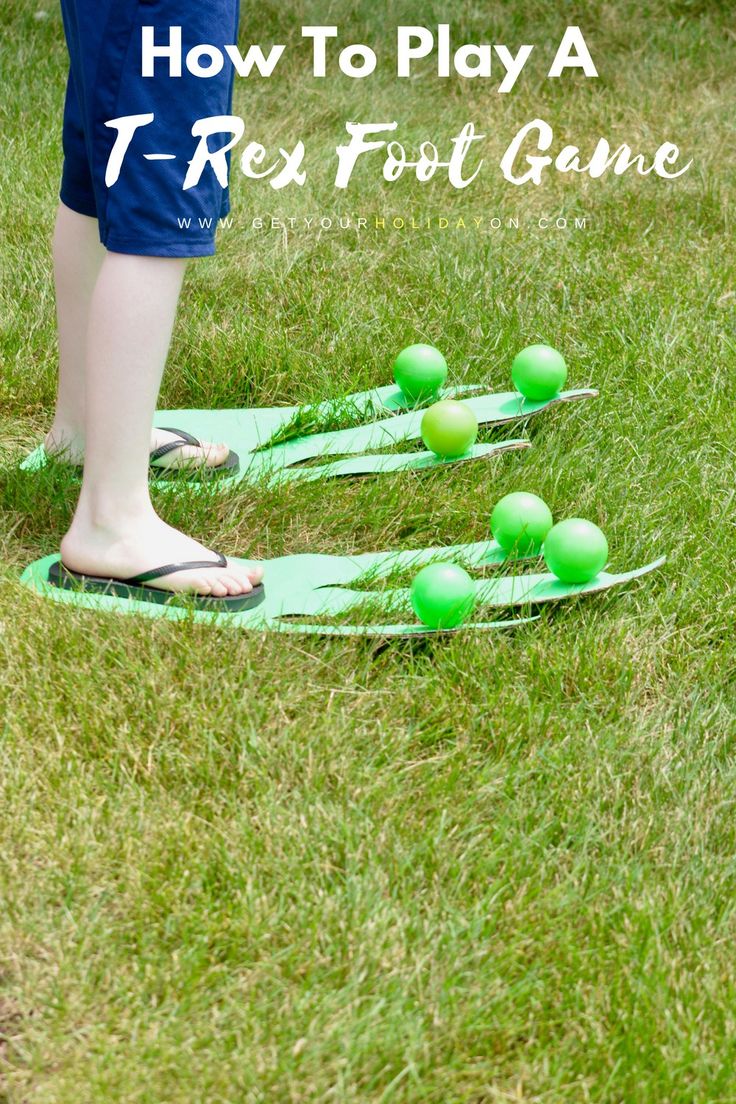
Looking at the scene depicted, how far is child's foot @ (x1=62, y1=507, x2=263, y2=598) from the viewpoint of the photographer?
1976 millimetres

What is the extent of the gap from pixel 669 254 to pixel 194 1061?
265cm

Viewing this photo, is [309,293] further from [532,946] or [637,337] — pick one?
[532,946]

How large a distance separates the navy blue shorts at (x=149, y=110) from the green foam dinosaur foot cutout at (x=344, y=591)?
1.71 feet

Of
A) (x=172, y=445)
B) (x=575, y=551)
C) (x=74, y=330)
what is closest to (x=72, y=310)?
(x=74, y=330)

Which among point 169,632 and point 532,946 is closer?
point 532,946

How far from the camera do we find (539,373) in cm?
259

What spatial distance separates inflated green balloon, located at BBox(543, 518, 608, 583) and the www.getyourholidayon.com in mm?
1614

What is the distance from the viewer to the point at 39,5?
14.6 ft

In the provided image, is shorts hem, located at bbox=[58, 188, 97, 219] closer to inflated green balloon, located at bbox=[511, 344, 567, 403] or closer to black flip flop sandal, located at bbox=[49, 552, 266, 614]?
black flip flop sandal, located at bbox=[49, 552, 266, 614]

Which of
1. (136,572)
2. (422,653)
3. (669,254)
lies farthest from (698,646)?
(669,254)

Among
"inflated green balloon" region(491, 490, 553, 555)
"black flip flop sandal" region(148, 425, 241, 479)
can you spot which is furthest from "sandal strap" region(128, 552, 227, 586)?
"inflated green balloon" region(491, 490, 553, 555)

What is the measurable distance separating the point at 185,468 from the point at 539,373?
2.43 feet

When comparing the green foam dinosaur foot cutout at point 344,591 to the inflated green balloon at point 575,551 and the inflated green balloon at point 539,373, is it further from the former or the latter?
the inflated green balloon at point 539,373

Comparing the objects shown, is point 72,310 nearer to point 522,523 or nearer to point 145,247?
point 145,247
